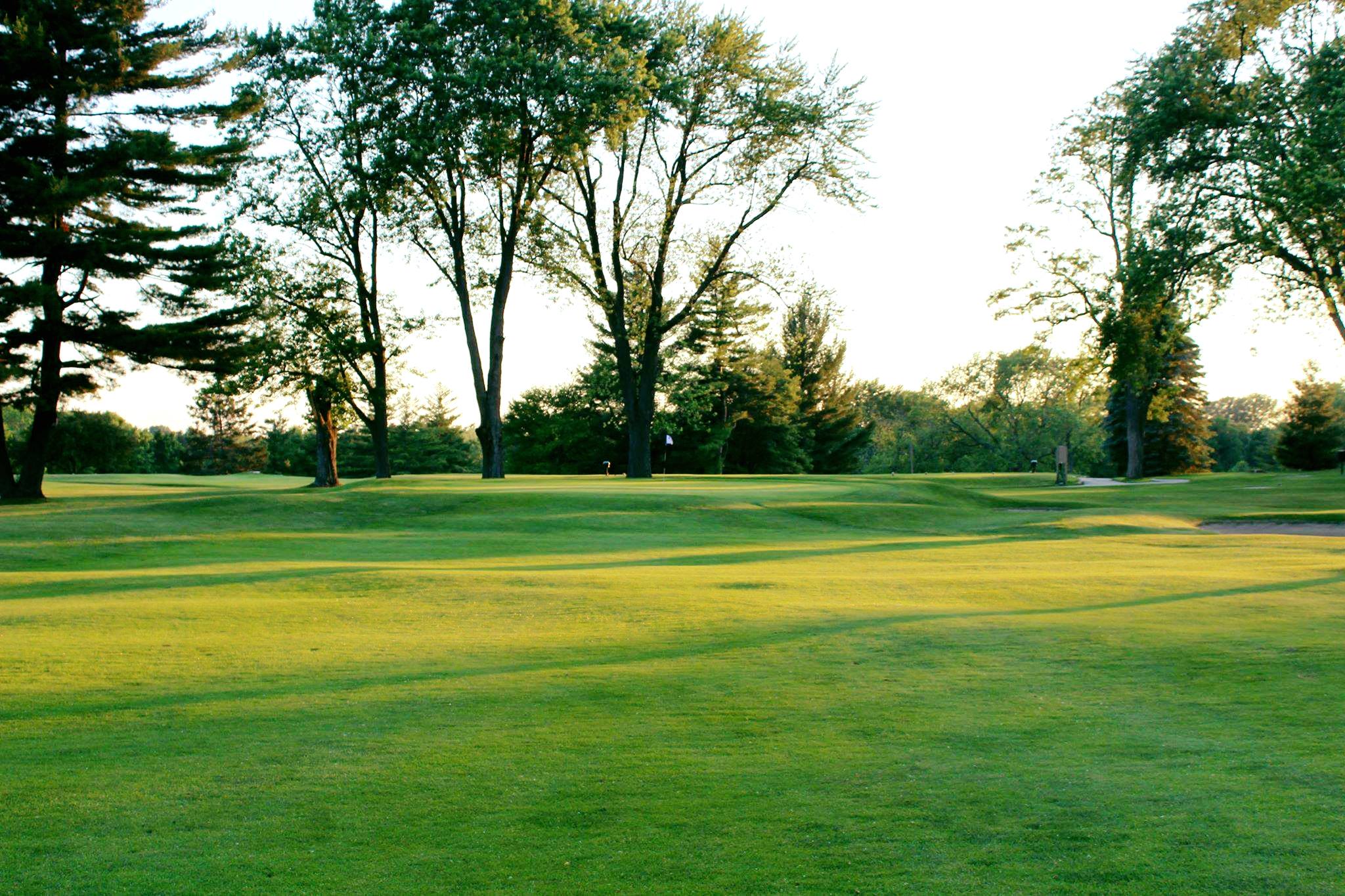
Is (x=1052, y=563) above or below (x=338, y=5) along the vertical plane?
below

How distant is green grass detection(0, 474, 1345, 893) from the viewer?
4.16 metres

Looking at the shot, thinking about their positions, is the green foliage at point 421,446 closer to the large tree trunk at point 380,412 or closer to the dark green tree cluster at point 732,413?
the dark green tree cluster at point 732,413

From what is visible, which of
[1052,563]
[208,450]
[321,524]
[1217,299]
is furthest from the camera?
[208,450]

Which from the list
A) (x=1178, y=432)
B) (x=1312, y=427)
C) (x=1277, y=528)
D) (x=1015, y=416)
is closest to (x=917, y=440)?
(x=1015, y=416)

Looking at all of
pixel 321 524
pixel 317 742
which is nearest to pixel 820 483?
pixel 321 524

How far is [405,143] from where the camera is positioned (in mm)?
35500

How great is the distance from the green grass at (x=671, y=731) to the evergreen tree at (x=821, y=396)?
231 feet

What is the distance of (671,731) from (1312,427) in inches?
2530

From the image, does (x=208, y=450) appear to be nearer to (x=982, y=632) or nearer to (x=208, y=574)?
(x=208, y=574)

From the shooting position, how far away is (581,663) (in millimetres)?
7824

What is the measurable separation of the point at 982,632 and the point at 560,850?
5835mm

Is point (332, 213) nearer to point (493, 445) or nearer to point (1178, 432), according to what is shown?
point (493, 445)

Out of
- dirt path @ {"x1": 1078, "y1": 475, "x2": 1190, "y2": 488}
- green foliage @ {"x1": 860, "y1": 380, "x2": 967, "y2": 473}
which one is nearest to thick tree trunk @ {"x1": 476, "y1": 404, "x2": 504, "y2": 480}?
dirt path @ {"x1": 1078, "y1": 475, "x2": 1190, "y2": 488}

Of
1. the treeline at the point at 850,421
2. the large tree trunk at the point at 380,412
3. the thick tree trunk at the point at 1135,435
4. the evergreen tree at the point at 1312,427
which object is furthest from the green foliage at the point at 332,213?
the evergreen tree at the point at 1312,427
